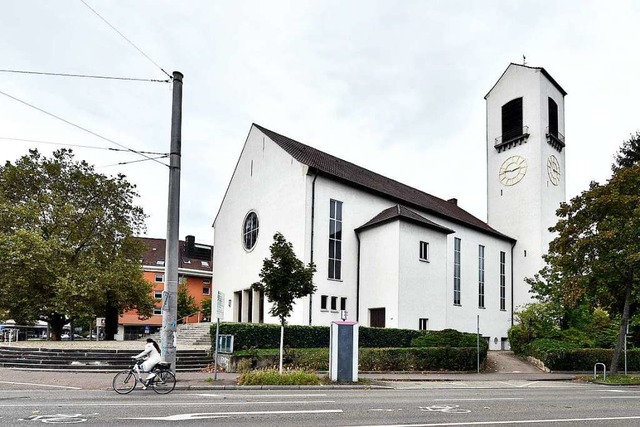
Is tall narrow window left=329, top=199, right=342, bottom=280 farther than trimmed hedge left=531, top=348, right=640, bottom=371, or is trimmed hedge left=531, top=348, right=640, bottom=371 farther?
tall narrow window left=329, top=199, right=342, bottom=280

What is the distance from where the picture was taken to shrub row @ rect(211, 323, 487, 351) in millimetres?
23688

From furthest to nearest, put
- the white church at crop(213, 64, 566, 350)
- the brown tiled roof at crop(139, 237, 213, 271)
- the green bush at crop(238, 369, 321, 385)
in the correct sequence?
1. the brown tiled roof at crop(139, 237, 213, 271)
2. the white church at crop(213, 64, 566, 350)
3. the green bush at crop(238, 369, 321, 385)

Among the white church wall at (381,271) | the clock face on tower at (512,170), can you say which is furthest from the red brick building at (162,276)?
the white church wall at (381,271)

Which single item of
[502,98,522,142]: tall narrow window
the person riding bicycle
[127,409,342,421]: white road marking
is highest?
[502,98,522,142]: tall narrow window

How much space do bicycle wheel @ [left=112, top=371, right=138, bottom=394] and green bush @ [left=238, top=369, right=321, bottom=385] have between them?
128 inches

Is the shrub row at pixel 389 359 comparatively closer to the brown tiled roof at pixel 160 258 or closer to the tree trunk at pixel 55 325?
the tree trunk at pixel 55 325

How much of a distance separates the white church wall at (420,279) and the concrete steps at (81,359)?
12.3 meters

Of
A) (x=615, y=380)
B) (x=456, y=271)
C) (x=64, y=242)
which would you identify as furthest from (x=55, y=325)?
(x=615, y=380)

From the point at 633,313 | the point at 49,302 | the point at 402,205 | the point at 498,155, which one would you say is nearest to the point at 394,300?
the point at 402,205

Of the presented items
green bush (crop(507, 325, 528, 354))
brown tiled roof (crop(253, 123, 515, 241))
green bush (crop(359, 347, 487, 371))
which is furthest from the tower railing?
green bush (crop(359, 347, 487, 371))

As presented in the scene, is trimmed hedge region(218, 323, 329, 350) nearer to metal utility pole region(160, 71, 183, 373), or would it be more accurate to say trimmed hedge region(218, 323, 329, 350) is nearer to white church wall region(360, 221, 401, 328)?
white church wall region(360, 221, 401, 328)

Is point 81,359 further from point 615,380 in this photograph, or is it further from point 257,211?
point 615,380

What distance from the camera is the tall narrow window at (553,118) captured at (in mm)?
46947

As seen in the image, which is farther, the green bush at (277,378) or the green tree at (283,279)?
the green tree at (283,279)
